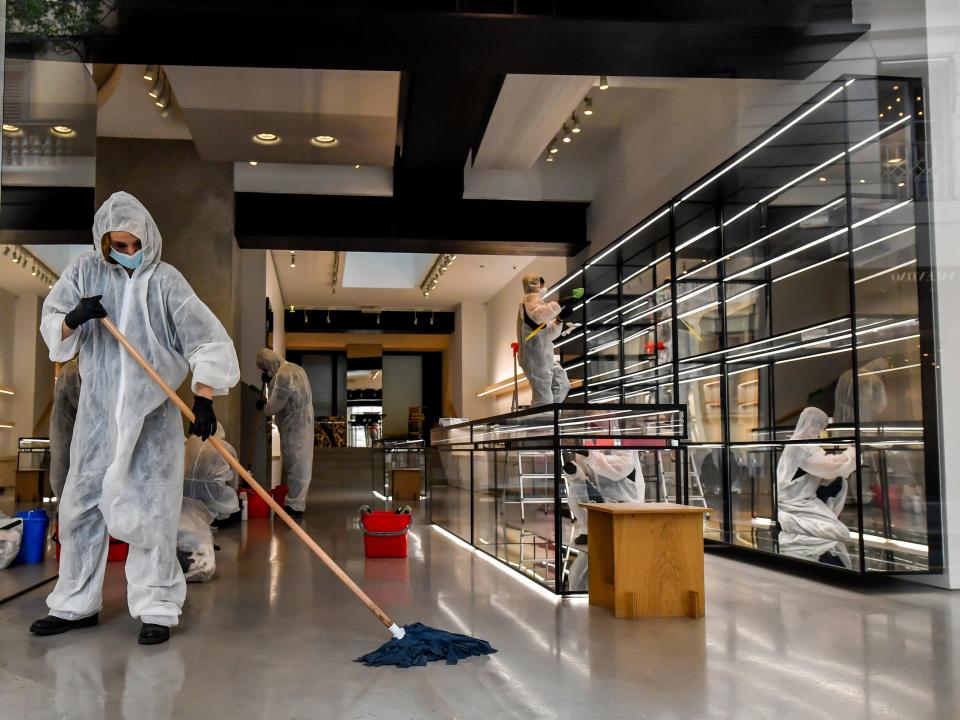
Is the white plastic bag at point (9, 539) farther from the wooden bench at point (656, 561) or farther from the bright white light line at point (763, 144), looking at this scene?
the bright white light line at point (763, 144)

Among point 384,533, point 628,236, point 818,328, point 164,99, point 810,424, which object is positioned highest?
point 164,99

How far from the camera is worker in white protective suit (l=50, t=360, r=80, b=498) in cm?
498

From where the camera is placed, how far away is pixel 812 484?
17.0ft

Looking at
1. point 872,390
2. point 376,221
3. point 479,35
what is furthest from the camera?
point 376,221

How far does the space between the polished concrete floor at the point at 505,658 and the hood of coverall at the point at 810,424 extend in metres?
0.84

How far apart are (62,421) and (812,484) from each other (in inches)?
170

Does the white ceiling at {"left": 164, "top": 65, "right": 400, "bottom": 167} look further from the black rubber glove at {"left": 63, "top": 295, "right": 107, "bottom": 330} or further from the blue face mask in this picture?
the black rubber glove at {"left": 63, "top": 295, "right": 107, "bottom": 330}

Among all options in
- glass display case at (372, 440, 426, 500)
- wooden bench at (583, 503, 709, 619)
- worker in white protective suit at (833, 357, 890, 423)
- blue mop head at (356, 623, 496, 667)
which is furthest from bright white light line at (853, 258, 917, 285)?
glass display case at (372, 440, 426, 500)

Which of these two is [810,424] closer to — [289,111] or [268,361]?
[289,111]

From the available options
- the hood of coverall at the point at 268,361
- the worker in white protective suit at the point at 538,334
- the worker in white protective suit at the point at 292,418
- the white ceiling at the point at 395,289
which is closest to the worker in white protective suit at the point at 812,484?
the worker in white protective suit at the point at 538,334

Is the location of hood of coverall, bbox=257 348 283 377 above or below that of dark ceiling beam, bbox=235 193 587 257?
below

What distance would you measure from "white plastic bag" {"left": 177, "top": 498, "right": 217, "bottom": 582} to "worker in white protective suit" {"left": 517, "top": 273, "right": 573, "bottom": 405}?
2284mm

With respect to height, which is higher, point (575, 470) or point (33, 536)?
point (575, 470)

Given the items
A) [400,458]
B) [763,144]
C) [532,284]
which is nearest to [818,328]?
[763,144]
